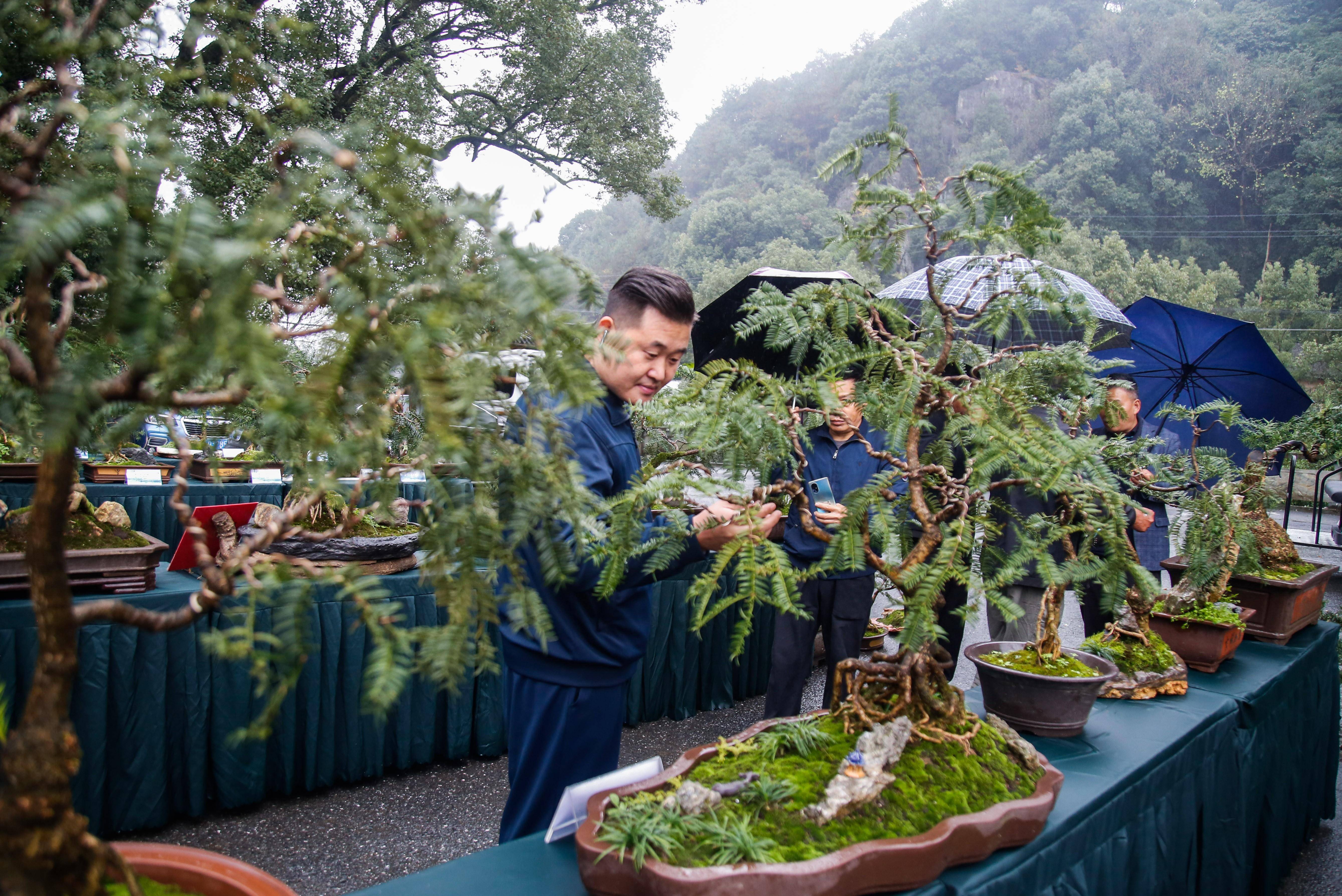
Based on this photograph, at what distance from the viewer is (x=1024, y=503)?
3.82 m

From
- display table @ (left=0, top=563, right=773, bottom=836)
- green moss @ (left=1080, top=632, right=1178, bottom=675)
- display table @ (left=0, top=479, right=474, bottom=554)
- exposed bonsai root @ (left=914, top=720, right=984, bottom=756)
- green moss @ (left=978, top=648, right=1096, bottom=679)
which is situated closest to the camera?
exposed bonsai root @ (left=914, top=720, right=984, bottom=756)

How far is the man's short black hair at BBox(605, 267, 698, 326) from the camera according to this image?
164 cm

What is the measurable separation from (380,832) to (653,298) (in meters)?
2.37

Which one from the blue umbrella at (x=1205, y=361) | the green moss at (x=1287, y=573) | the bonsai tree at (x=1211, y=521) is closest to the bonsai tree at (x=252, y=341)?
the bonsai tree at (x=1211, y=521)

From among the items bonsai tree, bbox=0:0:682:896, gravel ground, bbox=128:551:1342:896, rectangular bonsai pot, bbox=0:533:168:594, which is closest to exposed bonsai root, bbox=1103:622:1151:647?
gravel ground, bbox=128:551:1342:896

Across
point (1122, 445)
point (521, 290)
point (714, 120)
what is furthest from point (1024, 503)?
point (714, 120)

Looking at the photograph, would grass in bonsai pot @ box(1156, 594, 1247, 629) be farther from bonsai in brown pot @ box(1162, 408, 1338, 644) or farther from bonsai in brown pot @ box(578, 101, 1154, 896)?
bonsai in brown pot @ box(578, 101, 1154, 896)

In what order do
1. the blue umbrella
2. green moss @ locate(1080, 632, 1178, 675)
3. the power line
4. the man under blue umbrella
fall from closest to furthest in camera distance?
green moss @ locate(1080, 632, 1178, 675), the man under blue umbrella, the blue umbrella, the power line

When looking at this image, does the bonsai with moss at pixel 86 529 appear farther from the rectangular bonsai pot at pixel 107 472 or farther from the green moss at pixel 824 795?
the rectangular bonsai pot at pixel 107 472

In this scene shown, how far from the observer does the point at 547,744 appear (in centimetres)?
171

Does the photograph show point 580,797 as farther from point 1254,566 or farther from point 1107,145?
point 1107,145

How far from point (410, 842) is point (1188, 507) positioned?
9.66 ft

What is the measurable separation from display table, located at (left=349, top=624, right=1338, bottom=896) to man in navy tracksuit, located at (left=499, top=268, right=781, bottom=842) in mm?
446

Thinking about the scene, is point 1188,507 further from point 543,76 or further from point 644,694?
point 543,76
